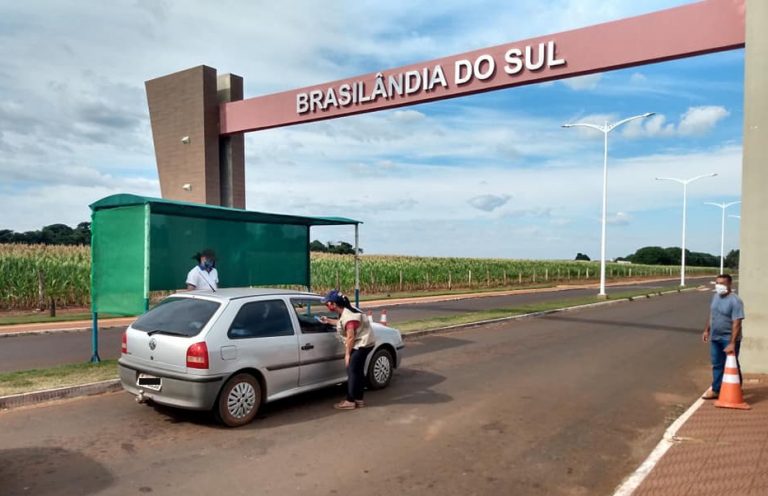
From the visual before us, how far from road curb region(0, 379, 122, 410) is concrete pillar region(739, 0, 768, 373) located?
9.96 meters

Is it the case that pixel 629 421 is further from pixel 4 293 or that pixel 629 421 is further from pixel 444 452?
pixel 4 293

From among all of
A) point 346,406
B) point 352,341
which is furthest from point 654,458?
point 352,341

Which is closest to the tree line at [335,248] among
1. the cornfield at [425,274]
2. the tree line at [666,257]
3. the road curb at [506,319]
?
the cornfield at [425,274]

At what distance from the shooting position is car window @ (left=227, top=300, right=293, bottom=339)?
21.6ft

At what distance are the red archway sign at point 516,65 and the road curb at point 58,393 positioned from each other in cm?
875

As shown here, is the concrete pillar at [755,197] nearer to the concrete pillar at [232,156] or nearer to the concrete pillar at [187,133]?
the concrete pillar at [232,156]

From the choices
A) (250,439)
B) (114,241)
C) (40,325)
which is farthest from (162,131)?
(250,439)

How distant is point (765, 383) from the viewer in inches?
357

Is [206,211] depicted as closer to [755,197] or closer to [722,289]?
[722,289]

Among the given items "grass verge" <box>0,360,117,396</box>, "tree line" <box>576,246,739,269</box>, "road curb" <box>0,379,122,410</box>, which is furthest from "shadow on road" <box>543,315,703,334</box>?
"tree line" <box>576,246,739,269</box>

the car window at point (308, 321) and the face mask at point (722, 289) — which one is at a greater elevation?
the face mask at point (722, 289)

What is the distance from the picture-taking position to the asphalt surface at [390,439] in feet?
16.1

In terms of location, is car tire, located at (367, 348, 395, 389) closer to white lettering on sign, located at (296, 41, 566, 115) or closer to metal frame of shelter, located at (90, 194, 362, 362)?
metal frame of shelter, located at (90, 194, 362, 362)

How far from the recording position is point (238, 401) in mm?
6410
